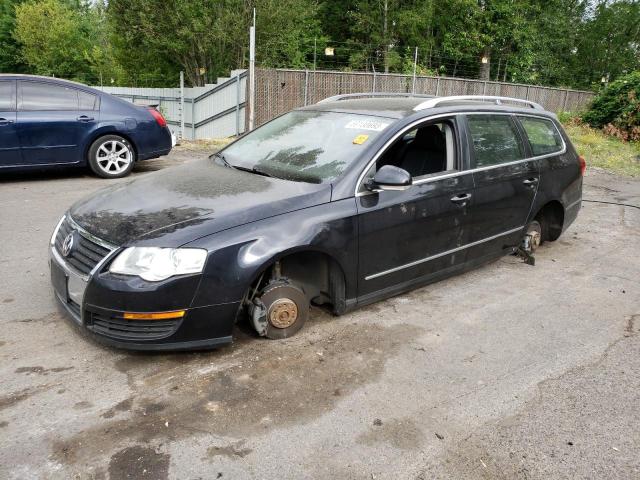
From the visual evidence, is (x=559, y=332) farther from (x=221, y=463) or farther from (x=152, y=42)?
(x=152, y=42)

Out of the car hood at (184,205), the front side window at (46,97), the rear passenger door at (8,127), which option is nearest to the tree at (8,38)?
the front side window at (46,97)

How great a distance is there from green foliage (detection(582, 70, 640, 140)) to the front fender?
17593 mm

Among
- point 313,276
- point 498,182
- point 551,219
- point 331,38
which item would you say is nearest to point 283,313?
point 313,276

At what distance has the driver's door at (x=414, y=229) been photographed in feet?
12.5

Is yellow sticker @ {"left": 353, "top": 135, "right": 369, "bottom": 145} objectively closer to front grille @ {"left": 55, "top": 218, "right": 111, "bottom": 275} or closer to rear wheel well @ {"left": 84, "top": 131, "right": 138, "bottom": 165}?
front grille @ {"left": 55, "top": 218, "right": 111, "bottom": 275}

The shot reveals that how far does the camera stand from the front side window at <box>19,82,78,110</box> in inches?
296

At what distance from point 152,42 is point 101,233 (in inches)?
759

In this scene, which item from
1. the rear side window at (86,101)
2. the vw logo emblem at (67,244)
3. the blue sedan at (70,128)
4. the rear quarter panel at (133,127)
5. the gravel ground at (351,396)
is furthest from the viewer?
the rear quarter panel at (133,127)

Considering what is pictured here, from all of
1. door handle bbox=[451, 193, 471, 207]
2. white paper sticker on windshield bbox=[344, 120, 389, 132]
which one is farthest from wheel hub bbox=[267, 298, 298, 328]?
door handle bbox=[451, 193, 471, 207]

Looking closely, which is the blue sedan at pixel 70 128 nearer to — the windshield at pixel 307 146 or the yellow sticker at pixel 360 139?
the windshield at pixel 307 146

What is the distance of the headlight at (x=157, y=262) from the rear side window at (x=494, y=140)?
2.54 metres

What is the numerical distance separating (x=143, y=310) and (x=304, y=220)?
109cm

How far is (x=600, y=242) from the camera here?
6.45 metres

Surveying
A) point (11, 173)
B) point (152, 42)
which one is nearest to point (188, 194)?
point (11, 173)
